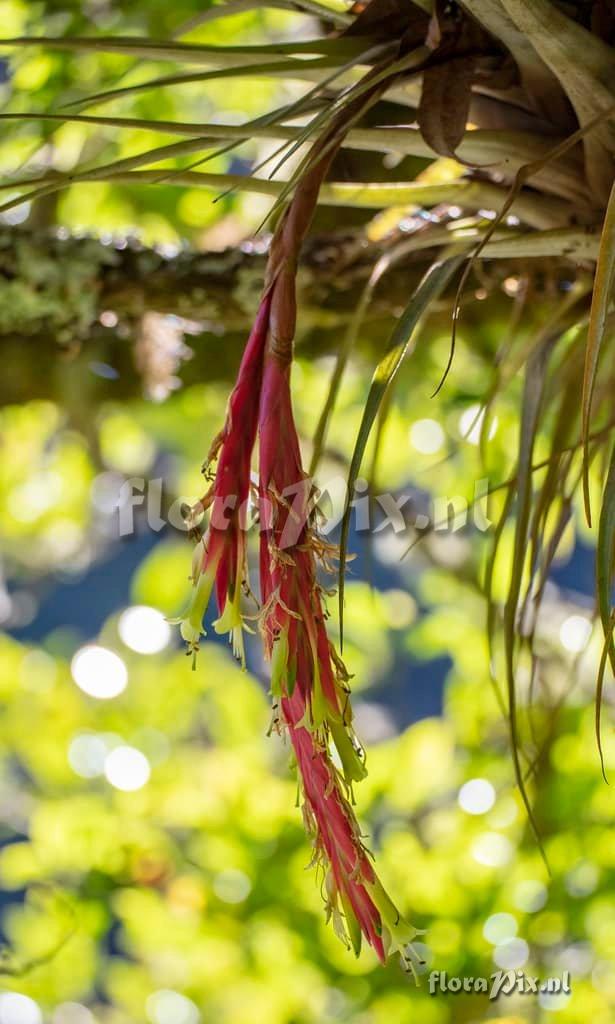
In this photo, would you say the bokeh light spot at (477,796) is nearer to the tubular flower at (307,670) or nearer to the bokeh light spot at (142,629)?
the bokeh light spot at (142,629)

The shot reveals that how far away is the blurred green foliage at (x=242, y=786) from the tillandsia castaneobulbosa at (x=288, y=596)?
337mm

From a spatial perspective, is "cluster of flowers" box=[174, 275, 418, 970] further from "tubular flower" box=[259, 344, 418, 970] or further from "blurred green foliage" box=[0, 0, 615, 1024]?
"blurred green foliage" box=[0, 0, 615, 1024]

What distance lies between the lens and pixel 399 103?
0.38 m

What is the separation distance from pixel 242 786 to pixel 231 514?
1.96 feet

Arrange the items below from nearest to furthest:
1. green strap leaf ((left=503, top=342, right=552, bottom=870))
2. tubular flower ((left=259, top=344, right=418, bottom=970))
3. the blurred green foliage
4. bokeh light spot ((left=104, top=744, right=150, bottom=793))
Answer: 1. tubular flower ((left=259, top=344, right=418, bottom=970))
2. green strap leaf ((left=503, top=342, right=552, bottom=870))
3. the blurred green foliage
4. bokeh light spot ((left=104, top=744, right=150, bottom=793))

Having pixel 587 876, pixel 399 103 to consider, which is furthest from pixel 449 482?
pixel 399 103

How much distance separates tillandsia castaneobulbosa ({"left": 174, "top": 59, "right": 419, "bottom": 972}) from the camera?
254 mm

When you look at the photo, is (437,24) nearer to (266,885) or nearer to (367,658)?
(266,885)

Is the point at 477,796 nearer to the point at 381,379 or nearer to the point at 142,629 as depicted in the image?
the point at 142,629

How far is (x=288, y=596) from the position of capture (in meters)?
0.26

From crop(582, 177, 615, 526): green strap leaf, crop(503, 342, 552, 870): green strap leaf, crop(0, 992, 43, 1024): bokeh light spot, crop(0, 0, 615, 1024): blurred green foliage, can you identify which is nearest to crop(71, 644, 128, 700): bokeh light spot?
crop(0, 0, 615, 1024): blurred green foliage

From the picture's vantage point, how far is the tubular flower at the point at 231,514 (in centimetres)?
26

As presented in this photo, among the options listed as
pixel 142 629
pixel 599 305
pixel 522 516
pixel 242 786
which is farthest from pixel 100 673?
pixel 599 305

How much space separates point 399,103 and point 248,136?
0.09 meters
